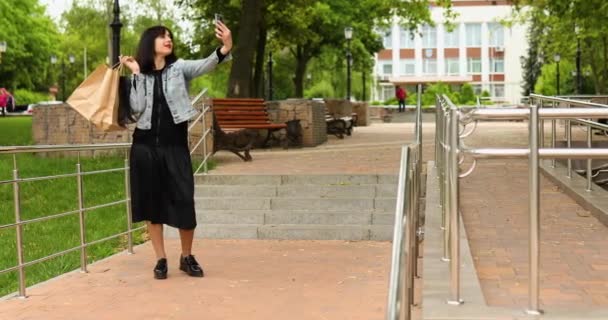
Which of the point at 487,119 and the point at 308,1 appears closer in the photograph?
the point at 487,119

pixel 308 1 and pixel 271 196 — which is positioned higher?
pixel 308 1

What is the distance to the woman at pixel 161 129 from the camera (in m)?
6.21

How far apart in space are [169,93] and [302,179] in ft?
13.0

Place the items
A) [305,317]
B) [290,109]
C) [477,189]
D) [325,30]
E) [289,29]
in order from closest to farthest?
[305,317], [477,189], [290,109], [289,29], [325,30]

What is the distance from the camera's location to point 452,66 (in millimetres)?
87438

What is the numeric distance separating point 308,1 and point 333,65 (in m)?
20.1

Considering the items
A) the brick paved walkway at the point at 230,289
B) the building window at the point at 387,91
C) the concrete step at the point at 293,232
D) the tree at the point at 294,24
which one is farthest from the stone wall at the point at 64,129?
the building window at the point at 387,91

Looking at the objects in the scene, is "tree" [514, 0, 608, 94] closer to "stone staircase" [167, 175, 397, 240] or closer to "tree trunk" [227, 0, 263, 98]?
"tree trunk" [227, 0, 263, 98]

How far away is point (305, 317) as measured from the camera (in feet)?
17.0

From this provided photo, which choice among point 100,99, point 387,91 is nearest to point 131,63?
point 100,99

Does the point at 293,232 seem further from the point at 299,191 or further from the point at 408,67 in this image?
the point at 408,67

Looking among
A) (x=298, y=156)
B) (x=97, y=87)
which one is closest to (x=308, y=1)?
(x=298, y=156)

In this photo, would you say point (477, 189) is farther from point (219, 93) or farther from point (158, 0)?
point (219, 93)

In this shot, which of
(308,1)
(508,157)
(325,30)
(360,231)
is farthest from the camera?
(325,30)
